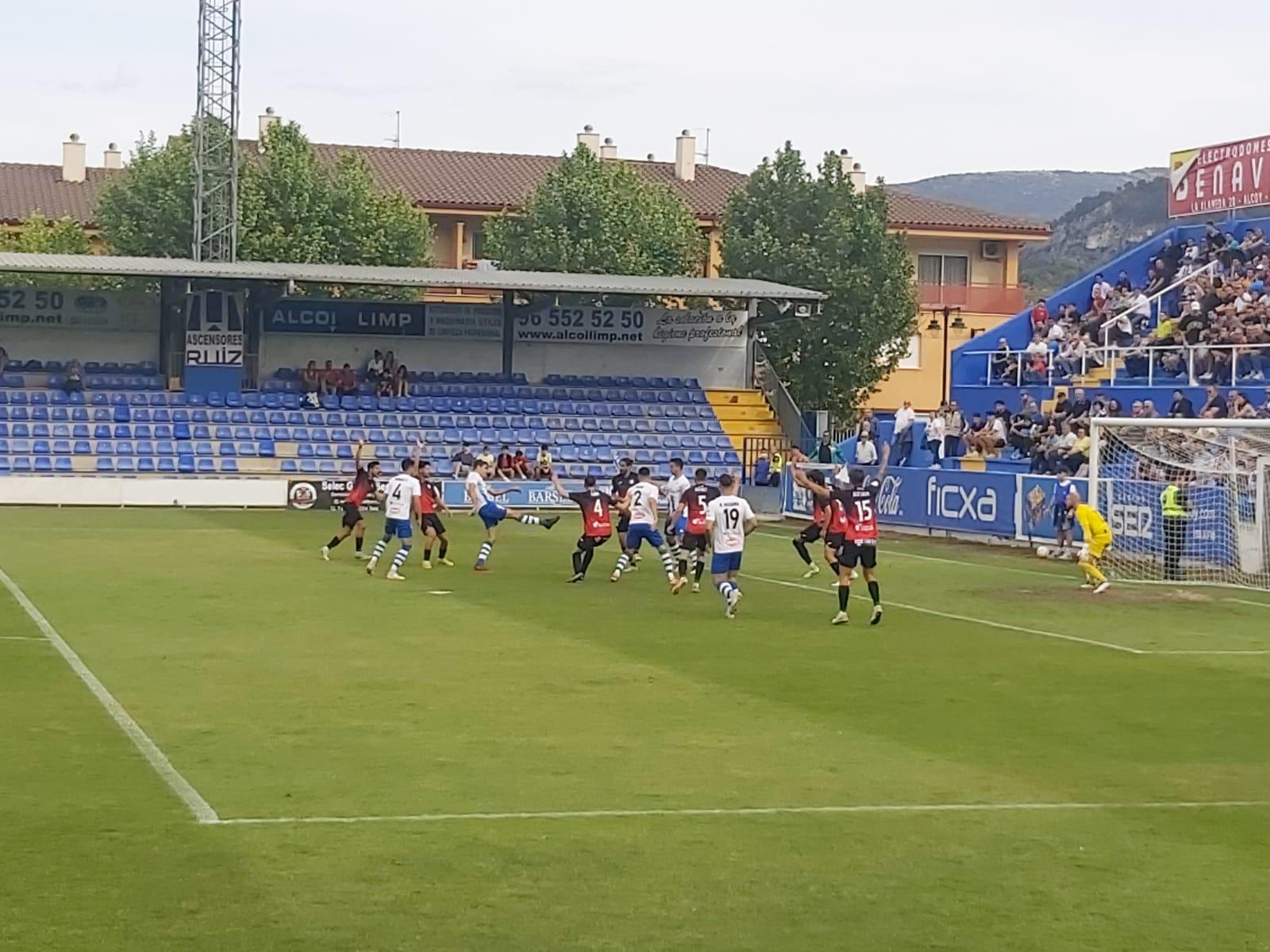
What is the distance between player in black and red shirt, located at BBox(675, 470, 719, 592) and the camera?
1082 inches

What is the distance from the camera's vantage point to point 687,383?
58.2 m

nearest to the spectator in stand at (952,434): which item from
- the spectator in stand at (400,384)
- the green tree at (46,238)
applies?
the spectator in stand at (400,384)

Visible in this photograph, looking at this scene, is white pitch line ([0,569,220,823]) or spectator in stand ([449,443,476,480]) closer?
white pitch line ([0,569,220,823])

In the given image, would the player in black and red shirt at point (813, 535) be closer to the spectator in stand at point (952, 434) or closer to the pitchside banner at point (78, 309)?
the spectator in stand at point (952, 434)

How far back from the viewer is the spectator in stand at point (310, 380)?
178ft

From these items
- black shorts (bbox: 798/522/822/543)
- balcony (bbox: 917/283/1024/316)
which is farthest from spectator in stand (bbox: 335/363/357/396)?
balcony (bbox: 917/283/1024/316)

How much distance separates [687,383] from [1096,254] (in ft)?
348

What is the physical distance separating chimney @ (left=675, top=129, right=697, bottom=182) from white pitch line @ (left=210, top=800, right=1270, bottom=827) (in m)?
74.3

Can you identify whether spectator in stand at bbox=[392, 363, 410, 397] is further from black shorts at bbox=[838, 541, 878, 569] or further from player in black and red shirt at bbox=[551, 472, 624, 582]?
black shorts at bbox=[838, 541, 878, 569]

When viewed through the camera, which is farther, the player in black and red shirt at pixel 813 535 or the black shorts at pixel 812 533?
the black shorts at pixel 812 533

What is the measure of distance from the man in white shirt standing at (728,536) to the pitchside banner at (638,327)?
113 feet

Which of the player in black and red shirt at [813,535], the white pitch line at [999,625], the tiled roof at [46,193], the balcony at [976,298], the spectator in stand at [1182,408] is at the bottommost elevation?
the white pitch line at [999,625]

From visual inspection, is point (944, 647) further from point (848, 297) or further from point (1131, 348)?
point (848, 297)

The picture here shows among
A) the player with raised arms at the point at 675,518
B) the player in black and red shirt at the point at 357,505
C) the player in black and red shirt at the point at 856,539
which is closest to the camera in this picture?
the player in black and red shirt at the point at 856,539
